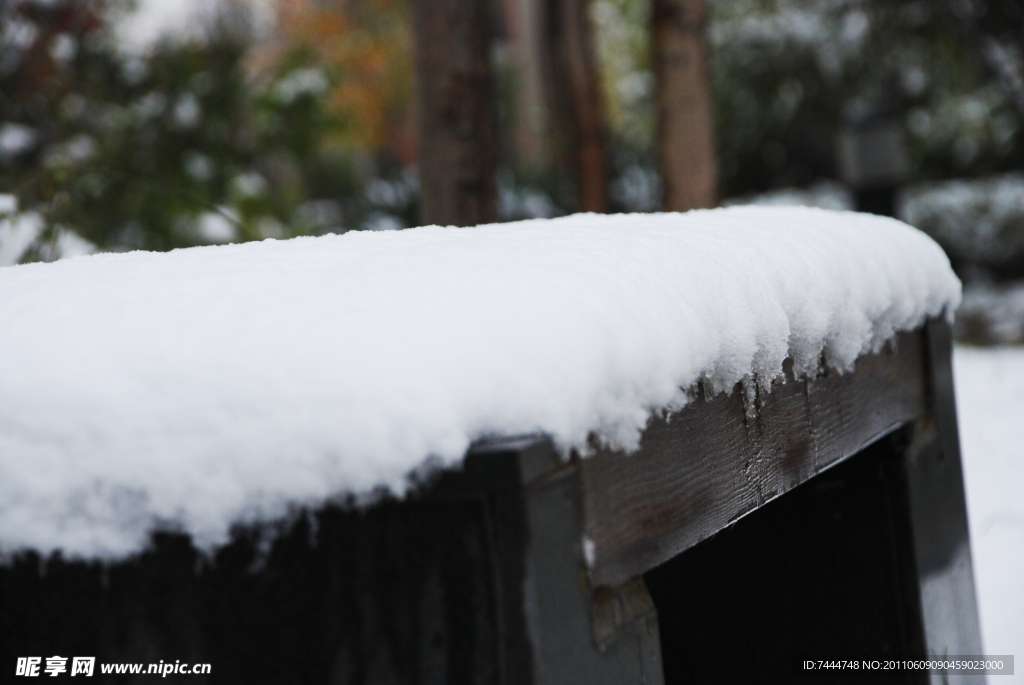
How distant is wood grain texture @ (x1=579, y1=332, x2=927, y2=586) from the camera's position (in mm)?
753

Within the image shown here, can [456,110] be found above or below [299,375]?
above

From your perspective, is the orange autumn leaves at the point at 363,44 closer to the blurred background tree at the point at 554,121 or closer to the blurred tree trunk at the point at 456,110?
the blurred background tree at the point at 554,121

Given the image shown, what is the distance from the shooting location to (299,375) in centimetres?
63

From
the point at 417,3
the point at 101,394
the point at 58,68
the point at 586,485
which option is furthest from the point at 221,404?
the point at 58,68

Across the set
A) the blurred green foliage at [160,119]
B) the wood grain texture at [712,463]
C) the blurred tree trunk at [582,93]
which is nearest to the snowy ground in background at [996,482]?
the wood grain texture at [712,463]

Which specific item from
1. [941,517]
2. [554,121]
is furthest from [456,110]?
[554,121]

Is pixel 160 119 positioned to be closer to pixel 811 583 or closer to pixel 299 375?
pixel 811 583

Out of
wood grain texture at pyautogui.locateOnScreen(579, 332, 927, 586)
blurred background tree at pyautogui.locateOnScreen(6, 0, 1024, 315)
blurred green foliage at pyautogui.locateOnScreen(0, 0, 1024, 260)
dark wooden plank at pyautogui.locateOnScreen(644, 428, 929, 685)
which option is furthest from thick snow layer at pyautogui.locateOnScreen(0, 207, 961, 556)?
blurred background tree at pyautogui.locateOnScreen(6, 0, 1024, 315)

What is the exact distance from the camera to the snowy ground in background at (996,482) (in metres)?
2.16

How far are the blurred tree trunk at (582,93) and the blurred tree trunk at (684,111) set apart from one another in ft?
2.84

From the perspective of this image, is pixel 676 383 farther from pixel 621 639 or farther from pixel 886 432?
pixel 886 432

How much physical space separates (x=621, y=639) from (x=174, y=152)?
6.20 meters

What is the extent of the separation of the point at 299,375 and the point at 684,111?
144 inches

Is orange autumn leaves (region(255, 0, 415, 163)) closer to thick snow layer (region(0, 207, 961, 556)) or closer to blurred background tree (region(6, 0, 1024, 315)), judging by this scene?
blurred background tree (region(6, 0, 1024, 315))
